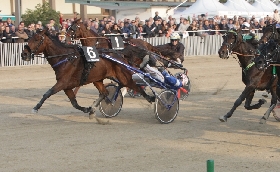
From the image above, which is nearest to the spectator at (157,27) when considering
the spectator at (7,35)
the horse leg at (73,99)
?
the spectator at (7,35)

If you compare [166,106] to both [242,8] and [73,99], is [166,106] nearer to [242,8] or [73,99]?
[73,99]

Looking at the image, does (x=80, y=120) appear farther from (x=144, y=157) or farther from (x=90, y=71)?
(x=144, y=157)

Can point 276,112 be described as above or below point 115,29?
below

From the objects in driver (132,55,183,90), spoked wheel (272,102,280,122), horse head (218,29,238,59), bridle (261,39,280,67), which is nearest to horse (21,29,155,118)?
driver (132,55,183,90)

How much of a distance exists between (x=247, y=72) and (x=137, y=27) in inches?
480

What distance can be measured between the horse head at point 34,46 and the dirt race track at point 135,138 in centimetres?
112

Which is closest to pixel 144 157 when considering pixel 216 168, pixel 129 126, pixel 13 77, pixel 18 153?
pixel 216 168

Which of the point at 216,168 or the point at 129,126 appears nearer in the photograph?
the point at 216,168

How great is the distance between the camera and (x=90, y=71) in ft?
33.5

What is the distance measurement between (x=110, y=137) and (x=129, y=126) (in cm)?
101

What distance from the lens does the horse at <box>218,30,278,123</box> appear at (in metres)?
9.52

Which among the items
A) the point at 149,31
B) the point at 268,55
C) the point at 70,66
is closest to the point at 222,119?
the point at 268,55

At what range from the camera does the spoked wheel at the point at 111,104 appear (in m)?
10.6

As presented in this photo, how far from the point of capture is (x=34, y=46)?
Answer: 1016 cm
